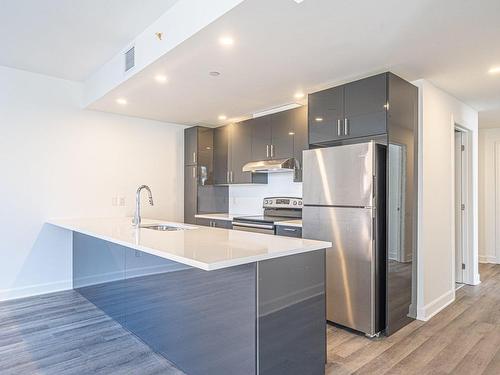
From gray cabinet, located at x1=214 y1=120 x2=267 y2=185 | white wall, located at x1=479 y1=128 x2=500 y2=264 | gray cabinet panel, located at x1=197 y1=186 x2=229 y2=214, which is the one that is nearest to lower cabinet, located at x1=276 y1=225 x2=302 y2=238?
gray cabinet, located at x1=214 y1=120 x2=267 y2=185

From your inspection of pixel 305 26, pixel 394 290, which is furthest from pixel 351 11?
pixel 394 290

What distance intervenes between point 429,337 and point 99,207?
398 cm

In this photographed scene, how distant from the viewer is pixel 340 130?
318cm

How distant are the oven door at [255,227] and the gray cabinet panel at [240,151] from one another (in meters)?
0.72

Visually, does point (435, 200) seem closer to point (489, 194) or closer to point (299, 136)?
point (299, 136)

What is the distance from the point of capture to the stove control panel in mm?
4286

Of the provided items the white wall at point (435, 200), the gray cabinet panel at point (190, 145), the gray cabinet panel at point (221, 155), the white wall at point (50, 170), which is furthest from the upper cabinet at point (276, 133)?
the white wall at point (50, 170)

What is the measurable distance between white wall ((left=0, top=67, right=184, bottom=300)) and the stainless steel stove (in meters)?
1.69

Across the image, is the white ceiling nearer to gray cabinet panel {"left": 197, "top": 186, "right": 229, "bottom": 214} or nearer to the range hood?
the range hood

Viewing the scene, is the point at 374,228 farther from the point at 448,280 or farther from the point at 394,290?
the point at 448,280

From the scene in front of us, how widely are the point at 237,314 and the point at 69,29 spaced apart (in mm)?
2702

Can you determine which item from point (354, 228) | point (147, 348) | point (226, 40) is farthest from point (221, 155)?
point (147, 348)

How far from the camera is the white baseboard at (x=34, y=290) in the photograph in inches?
146

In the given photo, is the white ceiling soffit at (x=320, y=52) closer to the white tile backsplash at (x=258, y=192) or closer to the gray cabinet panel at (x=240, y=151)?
the gray cabinet panel at (x=240, y=151)
